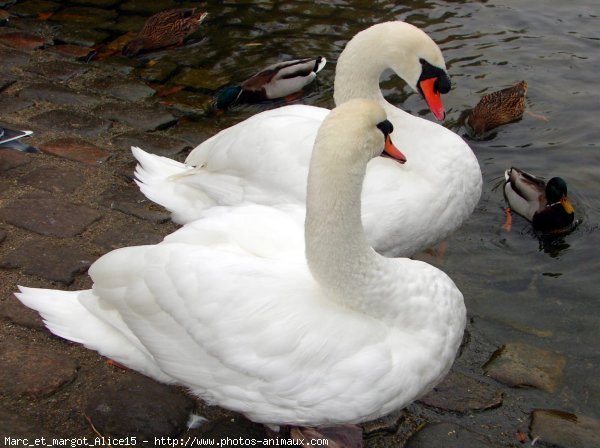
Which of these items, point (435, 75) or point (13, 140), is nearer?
point (435, 75)

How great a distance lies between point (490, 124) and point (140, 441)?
14.5 feet

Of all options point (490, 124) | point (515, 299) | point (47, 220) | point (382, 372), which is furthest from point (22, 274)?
point (490, 124)

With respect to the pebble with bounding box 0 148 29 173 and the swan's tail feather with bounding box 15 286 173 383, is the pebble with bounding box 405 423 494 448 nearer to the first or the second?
the swan's tail feather with bounding box 15 286 173 383

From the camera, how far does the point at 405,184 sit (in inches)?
175

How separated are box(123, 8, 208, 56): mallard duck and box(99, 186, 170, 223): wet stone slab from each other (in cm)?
301

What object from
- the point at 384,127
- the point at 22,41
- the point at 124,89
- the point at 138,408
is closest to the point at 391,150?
the point at 384,127

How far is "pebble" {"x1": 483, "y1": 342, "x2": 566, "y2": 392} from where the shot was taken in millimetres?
4121

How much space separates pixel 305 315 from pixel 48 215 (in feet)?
7.94

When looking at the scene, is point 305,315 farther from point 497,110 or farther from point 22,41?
point 22,41

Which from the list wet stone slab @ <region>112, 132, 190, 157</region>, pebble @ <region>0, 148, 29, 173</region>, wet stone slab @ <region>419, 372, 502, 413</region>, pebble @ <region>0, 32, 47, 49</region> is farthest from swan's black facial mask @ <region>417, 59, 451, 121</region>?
pebble @ <region>0, 32, 47, 49</region>

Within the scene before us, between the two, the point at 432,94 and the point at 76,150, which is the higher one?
the point at 432,94

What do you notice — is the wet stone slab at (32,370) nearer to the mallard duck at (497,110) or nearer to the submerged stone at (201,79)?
the submerged stone at (201,79)

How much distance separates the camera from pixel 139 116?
6.51 metres

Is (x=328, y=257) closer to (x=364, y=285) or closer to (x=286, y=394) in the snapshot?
(x=364, y=285)
